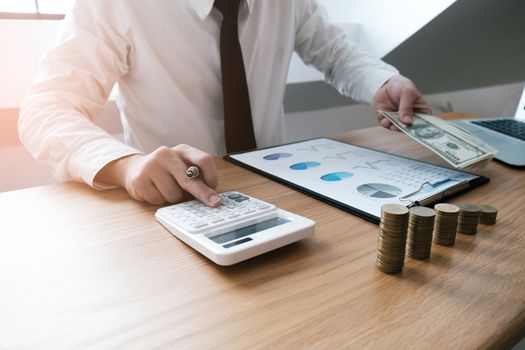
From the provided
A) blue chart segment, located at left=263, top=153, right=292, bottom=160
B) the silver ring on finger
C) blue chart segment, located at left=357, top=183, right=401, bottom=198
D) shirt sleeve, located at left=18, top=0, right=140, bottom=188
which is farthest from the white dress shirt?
blue chart segment, located at left=357, top=183, right=401, bottom=198

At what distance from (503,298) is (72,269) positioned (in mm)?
409

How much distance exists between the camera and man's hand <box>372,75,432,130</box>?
35.2 inches

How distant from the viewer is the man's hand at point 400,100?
894 millimetres

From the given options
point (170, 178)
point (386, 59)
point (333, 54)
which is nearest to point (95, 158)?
point (170, 178)

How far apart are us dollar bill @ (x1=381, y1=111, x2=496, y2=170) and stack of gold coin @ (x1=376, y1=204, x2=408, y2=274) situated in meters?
0.32

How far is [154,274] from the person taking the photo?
401 mm

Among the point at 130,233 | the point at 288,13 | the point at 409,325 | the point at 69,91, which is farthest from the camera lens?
the point at 288,13

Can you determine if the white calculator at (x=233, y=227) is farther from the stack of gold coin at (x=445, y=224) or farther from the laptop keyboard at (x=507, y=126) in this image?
the laptop keyboard at (x=507, y=126)

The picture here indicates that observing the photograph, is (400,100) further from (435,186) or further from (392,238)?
(392,238)

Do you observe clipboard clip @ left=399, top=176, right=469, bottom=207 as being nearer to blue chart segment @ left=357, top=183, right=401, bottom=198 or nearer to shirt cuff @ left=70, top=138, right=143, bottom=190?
blue chart segment @ left=357, top=183, right=401, bottom=198

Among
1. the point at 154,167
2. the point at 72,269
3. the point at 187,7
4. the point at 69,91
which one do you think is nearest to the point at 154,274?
the point at 72,269

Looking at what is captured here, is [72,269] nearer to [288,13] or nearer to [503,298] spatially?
[503,298]

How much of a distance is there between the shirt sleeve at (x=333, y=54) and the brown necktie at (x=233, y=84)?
0.32 metres

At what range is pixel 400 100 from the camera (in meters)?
0.94
